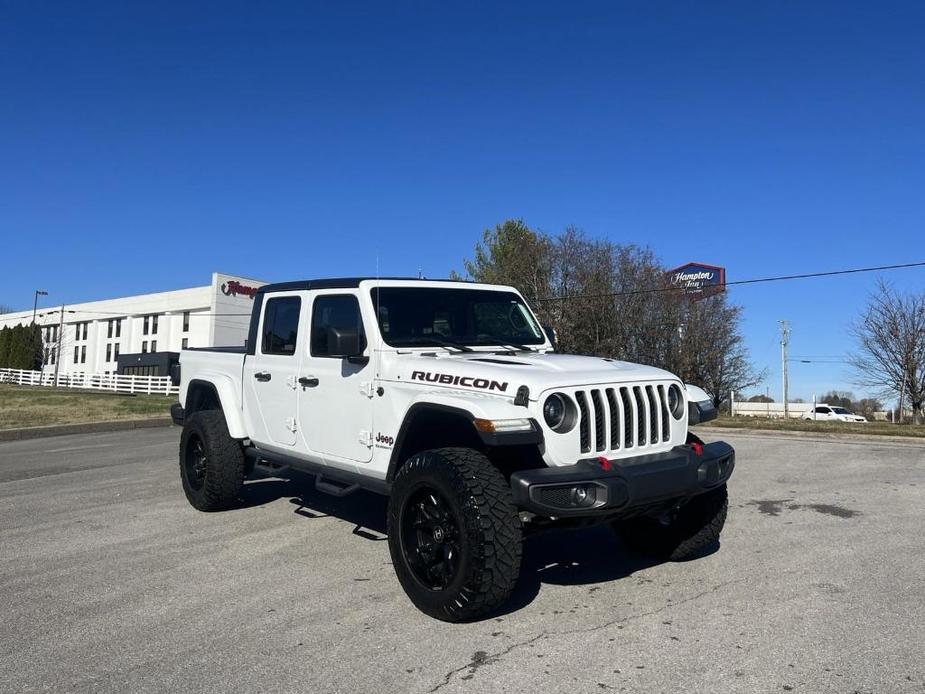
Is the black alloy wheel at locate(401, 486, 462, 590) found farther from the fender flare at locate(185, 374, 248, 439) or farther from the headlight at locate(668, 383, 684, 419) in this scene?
the fender flare at locate(185, 374, 248, 439)

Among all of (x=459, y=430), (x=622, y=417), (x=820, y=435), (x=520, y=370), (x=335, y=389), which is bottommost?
(x=820, y=435)

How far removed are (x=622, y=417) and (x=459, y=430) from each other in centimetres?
100

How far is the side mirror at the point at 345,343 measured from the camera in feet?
15.6

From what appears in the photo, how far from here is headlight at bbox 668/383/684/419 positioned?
451 centimetres

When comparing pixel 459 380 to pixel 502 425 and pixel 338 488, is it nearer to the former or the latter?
pixel 502 425

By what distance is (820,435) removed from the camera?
14.3 m

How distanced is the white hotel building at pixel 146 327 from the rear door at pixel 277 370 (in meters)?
43.7

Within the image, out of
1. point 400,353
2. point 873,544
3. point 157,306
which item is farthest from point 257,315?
point 157,306

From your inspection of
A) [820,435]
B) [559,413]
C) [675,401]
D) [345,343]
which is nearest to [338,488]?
[345,343]

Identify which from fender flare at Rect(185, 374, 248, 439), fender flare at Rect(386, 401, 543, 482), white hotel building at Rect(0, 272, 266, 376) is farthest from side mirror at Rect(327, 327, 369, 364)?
white hotel building at Rect(0, 272, 266, 376)

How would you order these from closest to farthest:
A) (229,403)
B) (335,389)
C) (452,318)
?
(335,389) < (452,318) < (229,403)

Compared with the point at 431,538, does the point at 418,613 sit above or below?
below

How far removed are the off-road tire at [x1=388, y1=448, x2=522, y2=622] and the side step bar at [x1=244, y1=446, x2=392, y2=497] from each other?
81 cm

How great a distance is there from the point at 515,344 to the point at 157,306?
61.1 meters
